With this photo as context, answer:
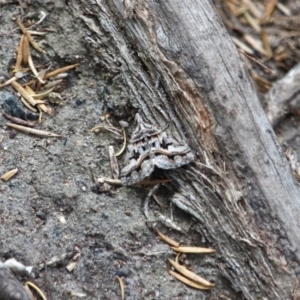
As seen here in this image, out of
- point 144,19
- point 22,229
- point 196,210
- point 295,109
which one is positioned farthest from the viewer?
point 295,109

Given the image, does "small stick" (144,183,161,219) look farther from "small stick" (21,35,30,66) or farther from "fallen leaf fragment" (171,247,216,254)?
"small stick" (21,35,30,66)

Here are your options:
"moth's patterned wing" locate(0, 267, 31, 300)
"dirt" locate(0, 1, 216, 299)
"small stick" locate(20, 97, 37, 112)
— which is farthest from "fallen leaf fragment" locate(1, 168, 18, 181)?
"moth's patterned wing" locate(0, 267, 31, 300)

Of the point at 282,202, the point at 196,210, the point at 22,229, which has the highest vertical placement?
the point at 282,202

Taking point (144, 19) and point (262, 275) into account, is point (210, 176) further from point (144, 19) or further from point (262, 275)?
point (144, 19)

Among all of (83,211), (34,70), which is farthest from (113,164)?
(34,70)

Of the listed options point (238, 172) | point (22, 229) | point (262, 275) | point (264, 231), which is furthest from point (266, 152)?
point (22, 229)

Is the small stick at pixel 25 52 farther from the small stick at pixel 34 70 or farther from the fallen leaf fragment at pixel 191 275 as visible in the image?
the fallen leaf fragment at pixel 191 275

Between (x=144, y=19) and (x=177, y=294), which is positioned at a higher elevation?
(x=144, y=19)
